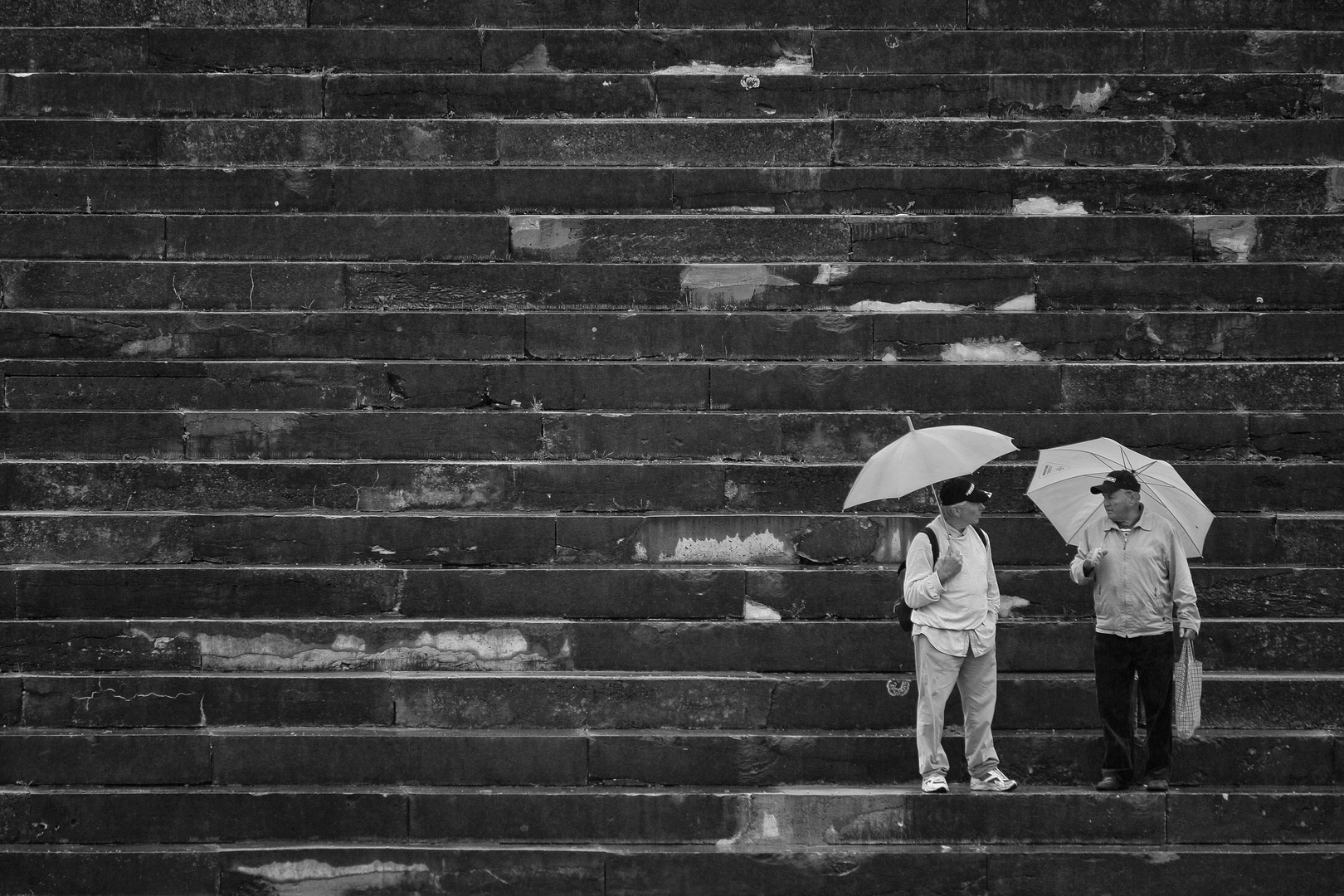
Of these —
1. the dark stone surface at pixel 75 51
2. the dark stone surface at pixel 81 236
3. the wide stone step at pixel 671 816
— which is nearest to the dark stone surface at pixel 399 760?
the wide stone step at pixel 671 816

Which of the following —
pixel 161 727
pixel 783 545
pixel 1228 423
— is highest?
pixel 1228 423

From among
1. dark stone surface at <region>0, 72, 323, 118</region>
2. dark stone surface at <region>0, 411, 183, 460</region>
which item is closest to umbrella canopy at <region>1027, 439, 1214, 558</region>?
dark stone surface at <region>0, 411, 183, 460</region>

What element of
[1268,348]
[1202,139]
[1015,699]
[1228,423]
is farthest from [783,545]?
[1202,139]

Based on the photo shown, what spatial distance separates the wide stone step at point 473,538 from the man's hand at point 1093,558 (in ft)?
3.21

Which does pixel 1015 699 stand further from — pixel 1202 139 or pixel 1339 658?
pixel 1202 139

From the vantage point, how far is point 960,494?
624 centimetres

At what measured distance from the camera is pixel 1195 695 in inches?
243

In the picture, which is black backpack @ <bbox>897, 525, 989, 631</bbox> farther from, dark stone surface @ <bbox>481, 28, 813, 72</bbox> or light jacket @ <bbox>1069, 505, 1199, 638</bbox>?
dark stone surface @ <bbox>481, 28, 813, 72</bbox>

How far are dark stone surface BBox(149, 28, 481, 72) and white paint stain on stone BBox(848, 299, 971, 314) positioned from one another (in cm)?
299

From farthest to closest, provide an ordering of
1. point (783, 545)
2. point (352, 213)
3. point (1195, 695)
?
point (352, 213)
point (783, 545)
point (1195, 695)

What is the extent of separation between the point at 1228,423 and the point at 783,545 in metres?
2.64

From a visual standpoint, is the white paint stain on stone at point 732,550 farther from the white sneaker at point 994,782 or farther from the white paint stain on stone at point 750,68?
the white paint stain on stone at point 750,68

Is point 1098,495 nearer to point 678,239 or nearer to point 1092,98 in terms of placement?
point 678,239

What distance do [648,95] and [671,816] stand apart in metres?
4.58
